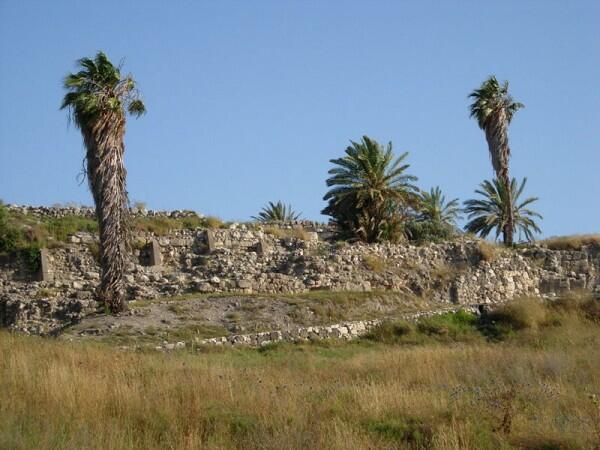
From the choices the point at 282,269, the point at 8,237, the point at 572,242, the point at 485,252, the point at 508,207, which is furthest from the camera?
the point at 508,207

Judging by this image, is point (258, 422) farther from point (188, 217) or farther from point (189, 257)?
point (188, 217)

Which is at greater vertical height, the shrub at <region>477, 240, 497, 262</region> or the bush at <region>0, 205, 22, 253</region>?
the bush at <region>0, 205, 22, 253</region>

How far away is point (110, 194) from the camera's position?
24.4 meters

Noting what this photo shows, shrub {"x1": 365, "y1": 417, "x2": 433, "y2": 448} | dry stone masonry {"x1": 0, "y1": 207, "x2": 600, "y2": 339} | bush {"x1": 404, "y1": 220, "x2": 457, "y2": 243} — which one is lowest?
shrub {"x1": 365, "y1": 417, "x2": 433, "y2": 448}

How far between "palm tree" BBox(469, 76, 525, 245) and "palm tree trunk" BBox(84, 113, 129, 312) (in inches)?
824

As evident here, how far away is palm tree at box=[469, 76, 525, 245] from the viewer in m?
40.6

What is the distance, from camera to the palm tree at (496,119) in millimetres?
40562

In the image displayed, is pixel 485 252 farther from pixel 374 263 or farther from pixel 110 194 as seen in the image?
pixel 110 194

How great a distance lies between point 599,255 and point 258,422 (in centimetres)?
2583

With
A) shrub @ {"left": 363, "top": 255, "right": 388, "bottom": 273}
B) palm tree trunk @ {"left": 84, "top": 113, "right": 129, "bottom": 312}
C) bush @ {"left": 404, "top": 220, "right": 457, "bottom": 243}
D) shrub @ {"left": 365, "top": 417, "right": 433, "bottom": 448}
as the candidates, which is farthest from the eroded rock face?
shrub @ {"left": 365, "top": 417, "right": 433, "bottom": 448}

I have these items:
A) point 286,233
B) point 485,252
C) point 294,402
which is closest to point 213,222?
point 286,233

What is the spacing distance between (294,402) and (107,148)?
46.3 feet

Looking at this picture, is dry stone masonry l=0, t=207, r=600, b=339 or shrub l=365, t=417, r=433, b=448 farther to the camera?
dry stone masonry l=0, t=207, r=600, b=339

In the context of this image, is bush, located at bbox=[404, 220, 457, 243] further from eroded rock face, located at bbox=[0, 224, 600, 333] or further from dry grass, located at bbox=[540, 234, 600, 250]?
eroded rock face, located at bbox=[0, 224, 600, 333]
